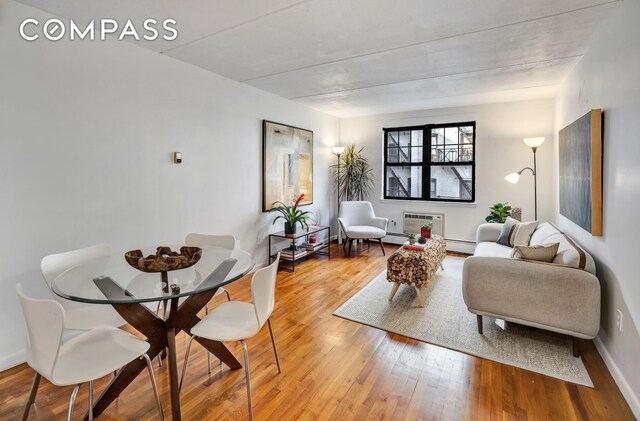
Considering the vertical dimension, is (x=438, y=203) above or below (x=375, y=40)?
below

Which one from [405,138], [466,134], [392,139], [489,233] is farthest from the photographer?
[392,139]

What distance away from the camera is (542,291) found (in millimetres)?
2369

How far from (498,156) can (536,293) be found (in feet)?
11.1

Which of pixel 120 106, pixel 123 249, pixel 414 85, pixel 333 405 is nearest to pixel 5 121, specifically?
pixel 120 106

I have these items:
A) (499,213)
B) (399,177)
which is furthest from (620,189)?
(399,177)

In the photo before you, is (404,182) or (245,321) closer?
(245,321)

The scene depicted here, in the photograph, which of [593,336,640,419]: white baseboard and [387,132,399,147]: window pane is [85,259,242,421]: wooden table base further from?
[387,132,399,147]: window pane

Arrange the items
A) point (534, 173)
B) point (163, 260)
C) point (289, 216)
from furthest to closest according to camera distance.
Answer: point (534, 173) < point (289, 216) < point (163, 260)

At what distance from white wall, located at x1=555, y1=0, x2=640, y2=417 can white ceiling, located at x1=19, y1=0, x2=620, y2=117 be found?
1.00 feet

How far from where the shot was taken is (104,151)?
106 inches

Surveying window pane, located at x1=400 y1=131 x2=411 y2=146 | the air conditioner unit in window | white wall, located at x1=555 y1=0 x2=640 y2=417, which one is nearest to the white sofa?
white wall, located at x1=555 y1=0 x2=640 y2=417

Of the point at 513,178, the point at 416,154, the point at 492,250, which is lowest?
the point at 492,250

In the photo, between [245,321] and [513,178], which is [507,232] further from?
[245,321]

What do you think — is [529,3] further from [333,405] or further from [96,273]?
[96,273]
